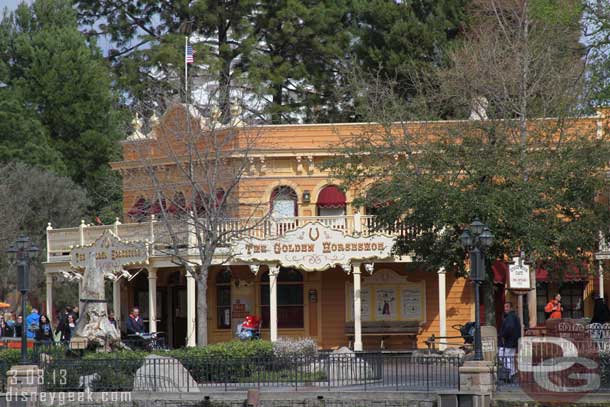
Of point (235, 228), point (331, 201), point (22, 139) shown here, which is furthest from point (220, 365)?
point (22, 139)

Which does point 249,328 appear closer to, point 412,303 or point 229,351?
point 412,303

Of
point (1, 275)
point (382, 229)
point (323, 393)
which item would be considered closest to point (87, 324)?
point (323, 393)

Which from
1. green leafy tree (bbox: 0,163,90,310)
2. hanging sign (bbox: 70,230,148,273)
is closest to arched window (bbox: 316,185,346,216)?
hanging sign (bbox: 70,230,148,273)

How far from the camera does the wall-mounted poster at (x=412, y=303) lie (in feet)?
142

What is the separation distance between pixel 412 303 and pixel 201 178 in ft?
27.1

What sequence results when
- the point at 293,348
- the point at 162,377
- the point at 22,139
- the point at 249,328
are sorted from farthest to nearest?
the point at 22,139, the point at 249,328, the point at 293,348, the point at 162,377

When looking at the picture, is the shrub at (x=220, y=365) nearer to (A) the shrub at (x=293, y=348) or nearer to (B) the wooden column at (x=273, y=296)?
(A) the shrub at (x=293, y=348)

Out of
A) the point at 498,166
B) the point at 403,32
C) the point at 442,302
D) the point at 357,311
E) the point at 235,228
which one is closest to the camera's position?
the point at 498,166

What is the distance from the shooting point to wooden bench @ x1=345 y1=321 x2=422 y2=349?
42.8 meters

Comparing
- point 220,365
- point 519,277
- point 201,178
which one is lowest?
point 220,365

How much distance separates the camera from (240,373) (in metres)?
28.4

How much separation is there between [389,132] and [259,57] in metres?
20.0

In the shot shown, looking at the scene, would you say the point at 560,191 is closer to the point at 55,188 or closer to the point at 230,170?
the point at 230,170

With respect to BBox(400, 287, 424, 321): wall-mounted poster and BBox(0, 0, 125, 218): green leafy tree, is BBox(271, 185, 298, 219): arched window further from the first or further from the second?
BBox(0, 0, 125, 218): green leafy tree
